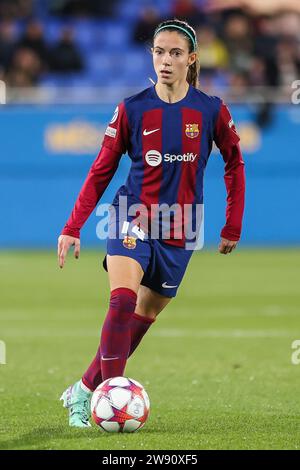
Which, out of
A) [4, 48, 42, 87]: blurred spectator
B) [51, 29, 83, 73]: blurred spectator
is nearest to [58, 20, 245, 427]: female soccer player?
[4, 48, 42, 87]: blurred spectator

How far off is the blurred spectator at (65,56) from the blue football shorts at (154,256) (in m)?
14.5

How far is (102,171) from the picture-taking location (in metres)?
6.22

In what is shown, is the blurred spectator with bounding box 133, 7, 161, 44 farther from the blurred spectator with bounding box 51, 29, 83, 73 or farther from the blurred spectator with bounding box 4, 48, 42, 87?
the blurred spectator with bounding box 4, 48, 42, 87

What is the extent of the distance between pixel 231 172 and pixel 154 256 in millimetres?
699

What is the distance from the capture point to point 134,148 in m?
6.24

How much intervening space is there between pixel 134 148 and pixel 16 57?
1373cm

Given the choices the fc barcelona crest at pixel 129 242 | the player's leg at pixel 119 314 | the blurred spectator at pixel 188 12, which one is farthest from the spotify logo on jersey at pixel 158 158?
the blurred spectator at pixel 188 12

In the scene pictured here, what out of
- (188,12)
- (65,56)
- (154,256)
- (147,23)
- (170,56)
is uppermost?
(188,12)

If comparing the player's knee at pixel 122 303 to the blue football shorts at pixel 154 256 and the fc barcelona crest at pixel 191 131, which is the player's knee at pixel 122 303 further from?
the fc barcelona crest at pixel 191 131

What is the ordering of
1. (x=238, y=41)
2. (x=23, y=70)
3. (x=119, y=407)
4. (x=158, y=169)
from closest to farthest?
(x=119, y=407) → (x=158, y=169) → (x=23, y=70) → (x=238, y=41)

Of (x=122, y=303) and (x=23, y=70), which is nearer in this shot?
(x=122, y=303)

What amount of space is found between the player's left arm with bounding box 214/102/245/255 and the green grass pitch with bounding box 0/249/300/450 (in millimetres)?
1077

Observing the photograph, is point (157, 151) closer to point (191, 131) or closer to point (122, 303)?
point (191, 131)

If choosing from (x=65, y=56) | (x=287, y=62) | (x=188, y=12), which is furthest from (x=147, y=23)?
(x=287, y=62)
